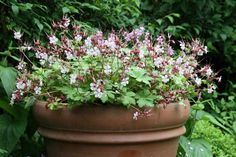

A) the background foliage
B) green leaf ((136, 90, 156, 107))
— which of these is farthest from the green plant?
green leaf ((136, 90, 156, 107))

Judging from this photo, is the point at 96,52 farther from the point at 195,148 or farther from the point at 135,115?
the point at 195,148

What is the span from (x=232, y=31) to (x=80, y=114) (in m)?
2.59

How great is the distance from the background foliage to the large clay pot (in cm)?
27

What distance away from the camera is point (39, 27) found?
9.83ft

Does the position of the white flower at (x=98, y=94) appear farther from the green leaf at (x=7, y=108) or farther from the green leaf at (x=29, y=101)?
the green leaf at (x=7, y=108)

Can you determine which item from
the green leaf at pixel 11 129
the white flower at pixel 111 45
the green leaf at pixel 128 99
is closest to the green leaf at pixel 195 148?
the green leaf at pixel 128 99

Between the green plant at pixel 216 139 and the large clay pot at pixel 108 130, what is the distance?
→ 3.29 feet

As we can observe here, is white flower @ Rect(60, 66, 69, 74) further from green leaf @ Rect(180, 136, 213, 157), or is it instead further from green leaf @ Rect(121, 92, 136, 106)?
green leaf @ Rect(180, 136, 213, 157)

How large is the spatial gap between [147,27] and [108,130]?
1.95 metres

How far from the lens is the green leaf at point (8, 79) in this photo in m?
2.51

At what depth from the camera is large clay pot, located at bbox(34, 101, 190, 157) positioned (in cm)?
221

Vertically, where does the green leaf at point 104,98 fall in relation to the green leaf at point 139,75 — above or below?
below

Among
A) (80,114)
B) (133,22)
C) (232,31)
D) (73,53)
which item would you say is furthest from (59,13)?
(232,31)

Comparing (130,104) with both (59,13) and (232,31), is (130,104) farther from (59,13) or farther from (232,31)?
(232,31)
